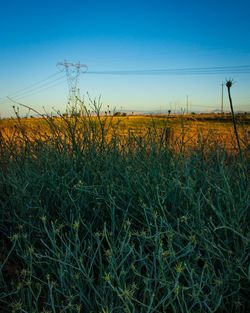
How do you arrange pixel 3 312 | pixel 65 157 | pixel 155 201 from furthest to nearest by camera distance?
pixel 65 157, pixel 155 201, pixel 3 312

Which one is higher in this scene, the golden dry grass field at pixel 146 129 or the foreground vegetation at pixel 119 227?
the golden dry grass field at pixel 146 129

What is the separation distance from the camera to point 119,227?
11.5 feet

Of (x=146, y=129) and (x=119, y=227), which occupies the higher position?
(x=146, y=129)

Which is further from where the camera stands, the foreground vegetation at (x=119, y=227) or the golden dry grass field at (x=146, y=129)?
the golden dry grass field at (x=146, y=129)

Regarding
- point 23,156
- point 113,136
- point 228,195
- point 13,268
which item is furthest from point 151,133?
point 13,268

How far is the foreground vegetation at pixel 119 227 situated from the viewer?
2.72m

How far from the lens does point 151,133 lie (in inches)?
198

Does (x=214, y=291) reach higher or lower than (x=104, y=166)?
lower

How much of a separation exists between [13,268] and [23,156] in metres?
1.90

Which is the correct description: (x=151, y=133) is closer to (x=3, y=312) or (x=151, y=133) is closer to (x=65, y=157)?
(x=65, y=157)

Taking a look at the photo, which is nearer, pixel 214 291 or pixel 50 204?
pixel 214 291

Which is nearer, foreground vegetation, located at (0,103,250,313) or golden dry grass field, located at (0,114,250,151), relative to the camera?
foreground vegetation, located at (0,103,250,313)

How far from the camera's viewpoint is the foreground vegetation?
2.72 metres

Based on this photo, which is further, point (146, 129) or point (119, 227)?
point (146, 129)
